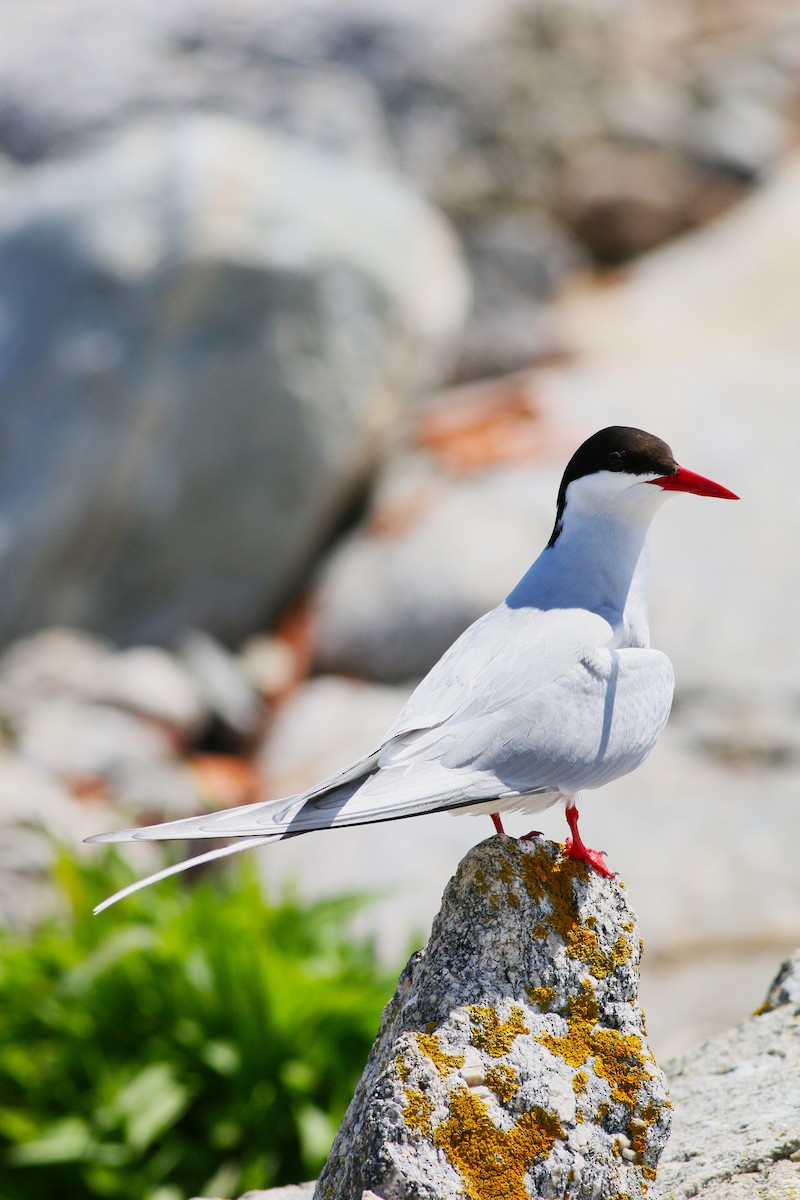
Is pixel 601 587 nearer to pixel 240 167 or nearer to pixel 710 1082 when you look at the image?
pixel 710 1082

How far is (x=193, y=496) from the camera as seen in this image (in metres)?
→ 10.0

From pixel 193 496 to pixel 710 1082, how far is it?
7.46 metres

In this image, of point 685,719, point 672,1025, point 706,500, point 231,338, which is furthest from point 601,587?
point 231,338

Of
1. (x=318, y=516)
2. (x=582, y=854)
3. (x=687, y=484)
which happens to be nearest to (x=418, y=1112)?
(x=582, y=854)

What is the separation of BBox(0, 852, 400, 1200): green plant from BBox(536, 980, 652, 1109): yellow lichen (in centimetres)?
238

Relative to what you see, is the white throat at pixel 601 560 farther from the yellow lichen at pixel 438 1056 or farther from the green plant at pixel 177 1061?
the green plant at pixel 177 1061

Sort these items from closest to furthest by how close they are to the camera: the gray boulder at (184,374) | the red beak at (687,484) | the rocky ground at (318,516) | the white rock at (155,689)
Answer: the red beak at (687,484) < the rocky ground at (318,516) < the white rock at (155,689) < the gray boulder at (184,374)

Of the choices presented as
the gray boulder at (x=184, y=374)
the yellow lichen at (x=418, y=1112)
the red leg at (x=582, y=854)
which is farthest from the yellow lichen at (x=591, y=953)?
the gray boulder at (x=184, y=374)

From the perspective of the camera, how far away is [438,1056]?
8.52ft

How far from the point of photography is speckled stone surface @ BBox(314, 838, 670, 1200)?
2.54 m

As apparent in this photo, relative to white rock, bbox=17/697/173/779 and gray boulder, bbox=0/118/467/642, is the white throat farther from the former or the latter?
gray boulder, bbox=0/118/467/642

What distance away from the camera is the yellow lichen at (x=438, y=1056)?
2.58 meters

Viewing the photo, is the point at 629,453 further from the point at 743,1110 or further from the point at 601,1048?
the point at 743,1110

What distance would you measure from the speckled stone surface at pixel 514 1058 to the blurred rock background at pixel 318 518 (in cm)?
291
